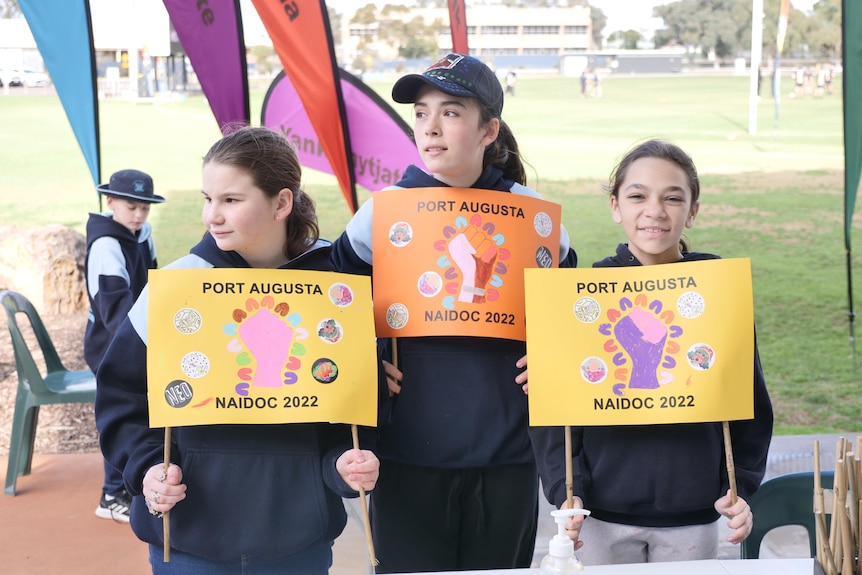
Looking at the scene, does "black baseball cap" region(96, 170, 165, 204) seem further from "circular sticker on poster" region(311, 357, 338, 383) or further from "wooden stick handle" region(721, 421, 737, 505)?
"wooden stick handle" region(721, 421, 737, 505)

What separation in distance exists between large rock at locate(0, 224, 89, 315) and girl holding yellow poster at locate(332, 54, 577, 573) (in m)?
5.61

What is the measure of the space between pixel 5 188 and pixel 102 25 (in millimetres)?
2895

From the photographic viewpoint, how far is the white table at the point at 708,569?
1610 mm

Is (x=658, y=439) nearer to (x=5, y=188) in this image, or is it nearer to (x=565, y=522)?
(x=565, y=522)

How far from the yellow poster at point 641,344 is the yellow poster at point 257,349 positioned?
348 mm

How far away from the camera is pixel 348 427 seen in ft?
6.50

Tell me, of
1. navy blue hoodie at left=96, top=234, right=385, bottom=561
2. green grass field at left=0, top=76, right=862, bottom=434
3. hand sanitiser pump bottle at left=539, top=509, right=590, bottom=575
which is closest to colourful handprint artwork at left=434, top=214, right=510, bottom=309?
navy blue hoodie at left=96, top=234, right=385, bottom=561

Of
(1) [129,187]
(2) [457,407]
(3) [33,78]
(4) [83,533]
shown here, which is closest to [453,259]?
(2) [457,407]

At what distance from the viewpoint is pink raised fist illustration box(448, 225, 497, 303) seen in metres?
2.13

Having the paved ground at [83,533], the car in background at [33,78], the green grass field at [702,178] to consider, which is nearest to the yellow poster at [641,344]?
the paved ground at [83,533]

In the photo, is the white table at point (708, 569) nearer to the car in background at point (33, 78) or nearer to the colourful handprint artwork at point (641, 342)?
the colourful handprint artwork at point (641, 342)

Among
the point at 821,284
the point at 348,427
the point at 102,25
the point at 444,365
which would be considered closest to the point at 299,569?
the point at 348,427

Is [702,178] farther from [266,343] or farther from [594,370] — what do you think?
[266,343]

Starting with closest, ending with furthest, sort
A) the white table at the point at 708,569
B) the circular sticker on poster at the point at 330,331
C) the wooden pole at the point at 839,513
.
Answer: the wooden pole at the point at 839,513, the white table at the point at 708,569, the circular sticker on poster at the point at 330,331
